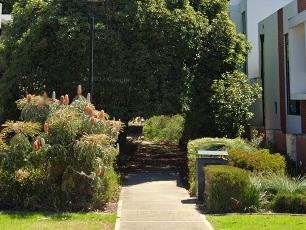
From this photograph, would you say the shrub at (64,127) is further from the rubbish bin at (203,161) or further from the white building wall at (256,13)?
the white building wall at (256,13)

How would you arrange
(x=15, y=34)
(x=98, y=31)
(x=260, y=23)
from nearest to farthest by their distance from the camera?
(x=98, y=31) → (x=15, y=34) → (x=260, y=23)

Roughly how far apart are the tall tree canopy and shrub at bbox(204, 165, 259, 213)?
7688mm

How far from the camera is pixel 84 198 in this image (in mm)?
12711

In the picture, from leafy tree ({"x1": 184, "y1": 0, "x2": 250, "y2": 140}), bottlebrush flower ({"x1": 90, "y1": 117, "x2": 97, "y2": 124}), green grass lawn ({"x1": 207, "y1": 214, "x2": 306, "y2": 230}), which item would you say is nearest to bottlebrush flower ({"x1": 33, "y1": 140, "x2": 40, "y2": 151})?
bottlebrush flower ({"x1": 90, "y1": 117, "x2": 97, "y2": 124})

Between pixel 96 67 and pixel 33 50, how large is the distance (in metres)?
2.39

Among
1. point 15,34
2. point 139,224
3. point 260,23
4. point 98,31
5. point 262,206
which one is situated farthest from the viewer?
point 260,23

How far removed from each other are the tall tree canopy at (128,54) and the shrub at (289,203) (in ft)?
26.3

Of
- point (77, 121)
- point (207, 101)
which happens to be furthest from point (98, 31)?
point (77, 121)

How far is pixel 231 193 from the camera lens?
11.9m

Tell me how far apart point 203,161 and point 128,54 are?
22.0ft

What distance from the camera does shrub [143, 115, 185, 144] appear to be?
34.0 m

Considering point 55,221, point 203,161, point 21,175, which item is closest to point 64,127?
point 21,175

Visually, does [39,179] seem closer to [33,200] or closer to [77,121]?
[33,200]

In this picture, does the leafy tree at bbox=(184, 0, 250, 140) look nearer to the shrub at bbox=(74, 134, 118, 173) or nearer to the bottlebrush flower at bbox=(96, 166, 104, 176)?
the shrub at bbox=(74, 134, 118, 173)
